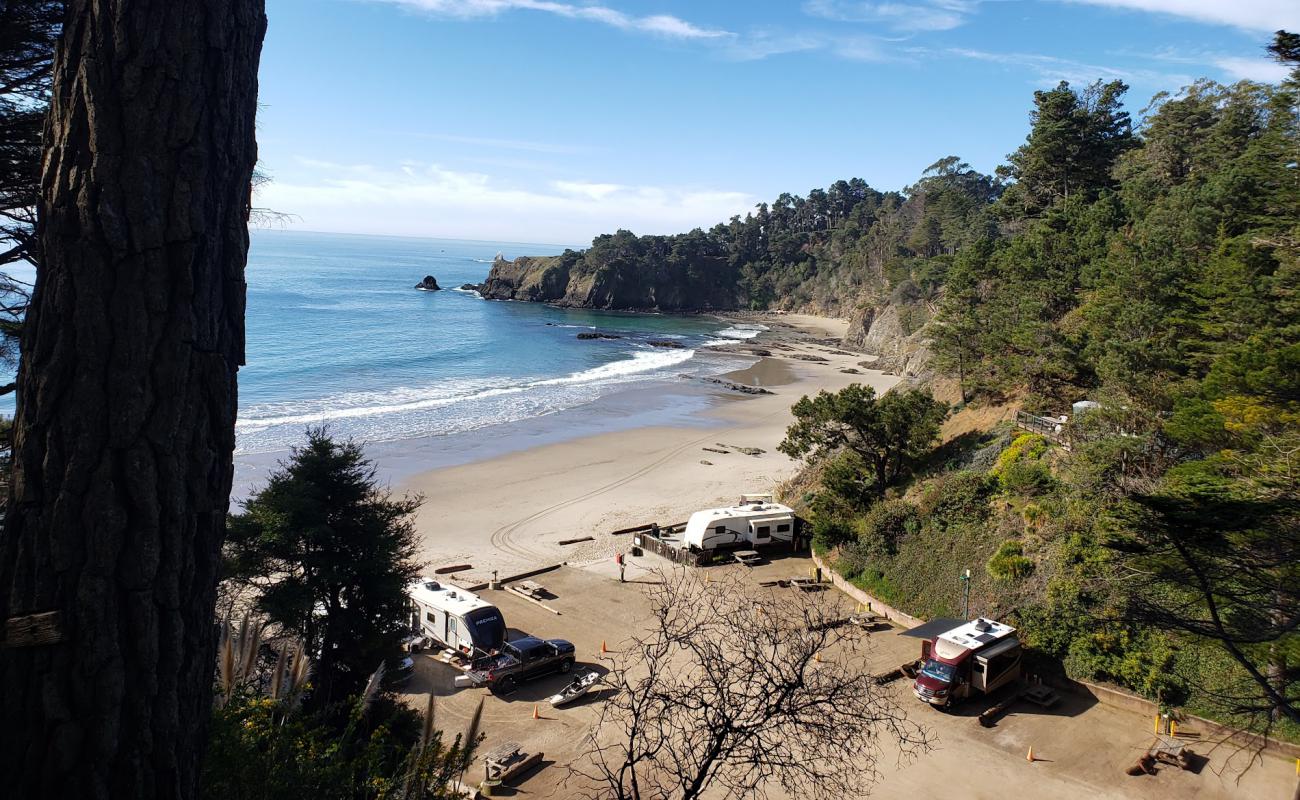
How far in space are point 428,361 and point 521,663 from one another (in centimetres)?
4845

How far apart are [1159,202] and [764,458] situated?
19.3 meters

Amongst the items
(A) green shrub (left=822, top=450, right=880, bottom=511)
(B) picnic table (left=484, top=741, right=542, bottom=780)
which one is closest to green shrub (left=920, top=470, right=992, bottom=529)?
(A) green shrub (left=822, top=450, right=880, bottom=511)

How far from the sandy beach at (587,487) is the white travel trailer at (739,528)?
3183mm

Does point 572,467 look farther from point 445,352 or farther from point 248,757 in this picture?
point 445,352

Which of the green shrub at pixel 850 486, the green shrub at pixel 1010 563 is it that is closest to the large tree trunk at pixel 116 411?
the green shrub at pixel 1010 563

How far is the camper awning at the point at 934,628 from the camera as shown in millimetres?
14500

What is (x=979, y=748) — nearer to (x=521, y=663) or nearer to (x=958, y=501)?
(x=958, y=501)

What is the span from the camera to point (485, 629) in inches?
607

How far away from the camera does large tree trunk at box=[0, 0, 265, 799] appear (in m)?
3.18

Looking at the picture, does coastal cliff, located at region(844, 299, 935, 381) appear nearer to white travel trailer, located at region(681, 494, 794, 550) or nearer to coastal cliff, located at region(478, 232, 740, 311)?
white travel trailer, located at region(681, 494, 794, 550)

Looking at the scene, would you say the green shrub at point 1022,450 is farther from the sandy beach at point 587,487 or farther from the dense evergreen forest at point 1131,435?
the sandy beach at point 587,487

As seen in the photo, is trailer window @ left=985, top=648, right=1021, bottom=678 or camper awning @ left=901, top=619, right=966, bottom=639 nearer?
trailer window @ left=985, top=648, right=1021, bottom=678

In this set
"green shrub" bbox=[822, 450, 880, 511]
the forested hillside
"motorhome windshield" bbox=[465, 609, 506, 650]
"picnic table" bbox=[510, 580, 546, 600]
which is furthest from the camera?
"green shrub" bbox=[822, 450, 880, 511]

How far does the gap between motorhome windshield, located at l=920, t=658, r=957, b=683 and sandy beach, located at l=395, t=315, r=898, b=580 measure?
36.8ft
